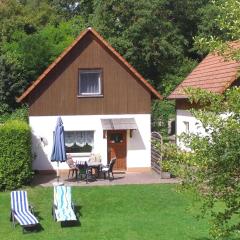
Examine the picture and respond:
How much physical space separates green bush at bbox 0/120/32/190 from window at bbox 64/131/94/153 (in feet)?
15.9

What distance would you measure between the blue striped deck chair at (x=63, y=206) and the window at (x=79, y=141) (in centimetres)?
886

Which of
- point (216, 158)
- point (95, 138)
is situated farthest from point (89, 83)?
point (216, 158)

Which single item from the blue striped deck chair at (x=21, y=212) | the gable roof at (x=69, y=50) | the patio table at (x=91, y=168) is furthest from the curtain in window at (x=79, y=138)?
the blue striped deck chair at (x=21, y=212)

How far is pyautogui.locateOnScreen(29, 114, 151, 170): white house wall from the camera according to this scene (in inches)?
1106

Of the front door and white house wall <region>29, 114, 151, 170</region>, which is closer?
white house wall <region>29, 114, 151, 170</region>

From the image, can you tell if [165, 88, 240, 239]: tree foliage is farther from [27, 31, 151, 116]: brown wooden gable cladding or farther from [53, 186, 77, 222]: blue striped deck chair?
[27, 31, 151, 116]: brown wooden gable cladding

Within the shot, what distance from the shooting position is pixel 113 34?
152ft

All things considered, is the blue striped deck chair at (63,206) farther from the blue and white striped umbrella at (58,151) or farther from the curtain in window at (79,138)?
the curtain in window at (79,138)

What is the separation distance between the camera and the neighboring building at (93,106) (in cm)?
2812

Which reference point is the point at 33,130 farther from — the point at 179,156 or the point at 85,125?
the point at 179,156

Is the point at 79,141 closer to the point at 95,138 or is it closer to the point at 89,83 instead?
the point at 95,138

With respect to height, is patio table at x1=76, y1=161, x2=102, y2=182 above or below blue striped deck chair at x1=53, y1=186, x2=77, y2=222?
above

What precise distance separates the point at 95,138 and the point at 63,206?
32.2 feet

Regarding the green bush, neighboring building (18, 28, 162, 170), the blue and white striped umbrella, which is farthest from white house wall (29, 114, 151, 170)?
the green bush
